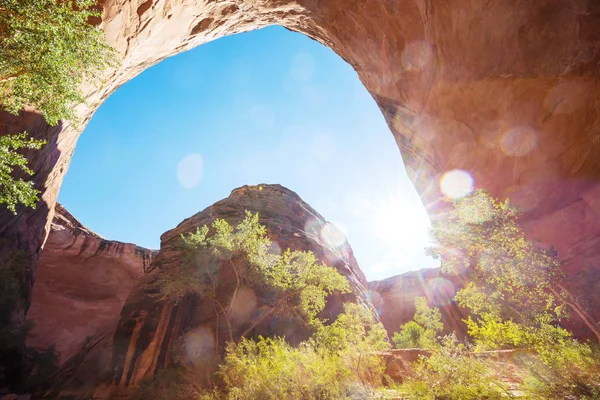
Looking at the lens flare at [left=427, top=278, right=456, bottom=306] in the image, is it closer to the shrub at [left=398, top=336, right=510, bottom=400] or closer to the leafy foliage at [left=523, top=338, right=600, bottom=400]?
the leafy foliage at [left=523, top=338, right=600, bottom=400]

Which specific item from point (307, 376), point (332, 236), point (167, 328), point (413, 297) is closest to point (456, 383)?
point (307, 376)

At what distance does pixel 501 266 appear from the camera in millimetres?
10109

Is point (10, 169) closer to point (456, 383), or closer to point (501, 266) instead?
point (456, 383)

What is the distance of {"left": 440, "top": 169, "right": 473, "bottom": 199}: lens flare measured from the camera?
594 inches

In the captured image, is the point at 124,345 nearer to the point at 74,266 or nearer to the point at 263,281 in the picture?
the point at 263,281

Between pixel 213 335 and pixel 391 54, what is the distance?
81.0 ft

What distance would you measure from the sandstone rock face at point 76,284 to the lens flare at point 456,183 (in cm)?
3705

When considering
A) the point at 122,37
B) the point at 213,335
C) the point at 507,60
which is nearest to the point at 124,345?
the point at 213,335

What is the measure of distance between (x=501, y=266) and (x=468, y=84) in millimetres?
8524

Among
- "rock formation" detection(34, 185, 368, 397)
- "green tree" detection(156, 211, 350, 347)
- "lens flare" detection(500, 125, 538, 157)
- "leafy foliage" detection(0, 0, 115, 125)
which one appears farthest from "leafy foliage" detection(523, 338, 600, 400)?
"rock formation" detection(34, 185, 368, 397)

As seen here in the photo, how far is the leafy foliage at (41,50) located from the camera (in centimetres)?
613

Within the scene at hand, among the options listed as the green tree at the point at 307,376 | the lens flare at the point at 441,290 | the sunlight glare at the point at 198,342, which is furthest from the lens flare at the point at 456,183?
the lens flare at the point at 441,290

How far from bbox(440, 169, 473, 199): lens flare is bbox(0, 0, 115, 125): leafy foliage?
17.2 meters

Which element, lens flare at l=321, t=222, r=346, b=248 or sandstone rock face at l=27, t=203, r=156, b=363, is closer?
sandstone rock face at l=27, t=203, r=156, b=363
